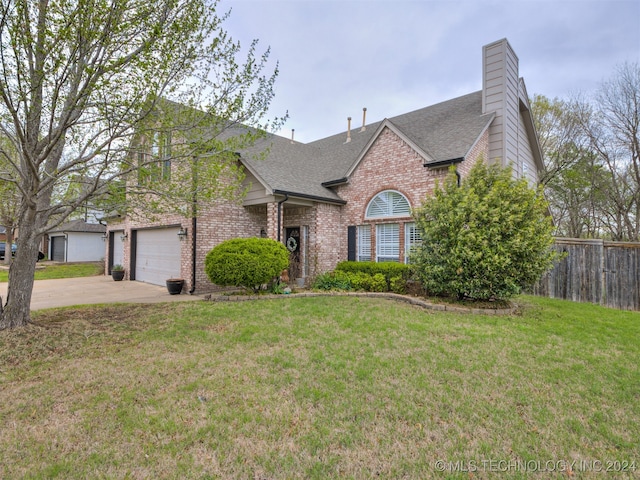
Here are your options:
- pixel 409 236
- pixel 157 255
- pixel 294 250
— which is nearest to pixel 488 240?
pixel 409 236

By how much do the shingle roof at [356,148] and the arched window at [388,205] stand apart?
1.49 metres

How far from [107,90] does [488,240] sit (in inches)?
323

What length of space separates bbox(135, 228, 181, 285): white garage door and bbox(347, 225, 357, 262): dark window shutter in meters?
6.18

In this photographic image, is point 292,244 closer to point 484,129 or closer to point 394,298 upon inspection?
point 394,298

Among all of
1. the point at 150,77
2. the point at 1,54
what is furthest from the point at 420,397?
the point at 1,54

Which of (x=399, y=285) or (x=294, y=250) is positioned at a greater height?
(x=294, y=250)

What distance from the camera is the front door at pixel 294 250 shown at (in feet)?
39.1

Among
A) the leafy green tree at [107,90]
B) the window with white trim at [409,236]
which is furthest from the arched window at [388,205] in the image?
the leafy green tree at [107,90]

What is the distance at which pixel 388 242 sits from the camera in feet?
36.0

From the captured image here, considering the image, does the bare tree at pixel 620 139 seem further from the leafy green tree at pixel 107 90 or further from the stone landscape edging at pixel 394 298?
the leafy green tree at pixel 107 90

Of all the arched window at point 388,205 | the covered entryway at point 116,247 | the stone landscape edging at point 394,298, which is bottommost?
the stone landscape edging at point 394,298

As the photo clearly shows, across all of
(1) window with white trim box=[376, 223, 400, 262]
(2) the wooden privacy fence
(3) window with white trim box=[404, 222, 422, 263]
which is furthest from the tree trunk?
(2) the wooden privacy fence

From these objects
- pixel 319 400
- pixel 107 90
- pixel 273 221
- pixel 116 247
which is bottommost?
pixel 319 400

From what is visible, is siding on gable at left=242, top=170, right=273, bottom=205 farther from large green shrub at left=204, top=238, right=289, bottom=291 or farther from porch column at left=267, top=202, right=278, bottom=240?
large green shrub at left=204, top=238, right=289, bottom=291
